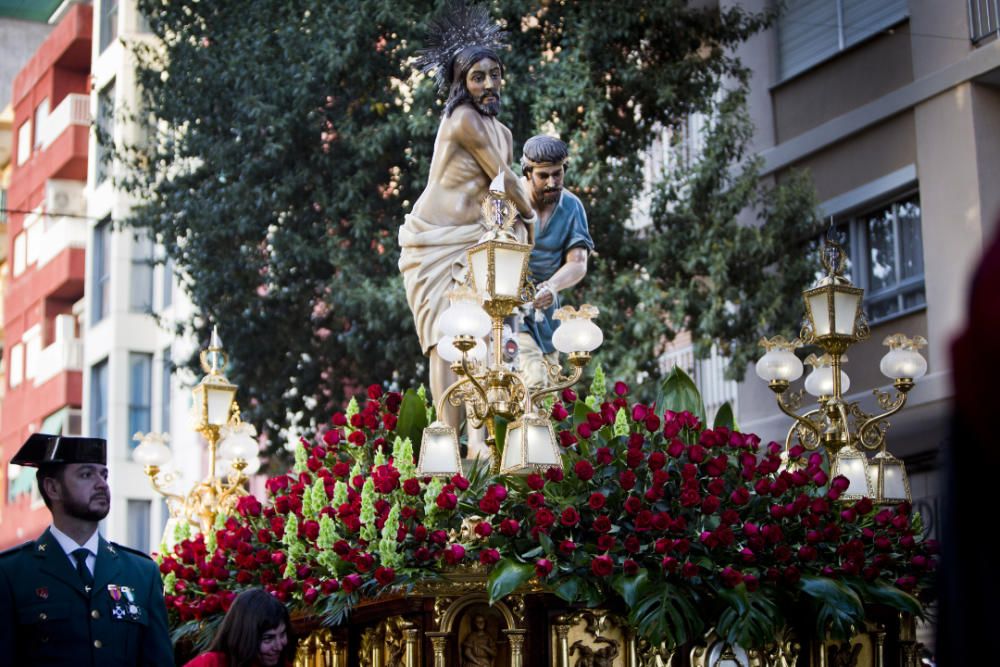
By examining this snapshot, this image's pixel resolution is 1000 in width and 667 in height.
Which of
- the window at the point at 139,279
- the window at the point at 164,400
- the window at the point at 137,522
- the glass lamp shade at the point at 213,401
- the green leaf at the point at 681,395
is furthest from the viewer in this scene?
the window at the point at 139,279

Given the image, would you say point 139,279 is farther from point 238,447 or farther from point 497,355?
point 497,355

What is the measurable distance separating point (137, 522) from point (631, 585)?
1143 inches

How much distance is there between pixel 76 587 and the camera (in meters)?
5.67

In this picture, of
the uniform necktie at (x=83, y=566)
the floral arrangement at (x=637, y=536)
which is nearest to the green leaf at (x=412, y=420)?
the floral arrangement at (x=637, y=536)

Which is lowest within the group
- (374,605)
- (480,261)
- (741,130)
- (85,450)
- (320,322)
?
(374,605)

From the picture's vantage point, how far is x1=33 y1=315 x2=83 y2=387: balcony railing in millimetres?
37156

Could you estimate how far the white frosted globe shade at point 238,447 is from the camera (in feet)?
36.4

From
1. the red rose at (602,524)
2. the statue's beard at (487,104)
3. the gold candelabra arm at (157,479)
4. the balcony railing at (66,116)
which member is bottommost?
the red rose at (602,524)

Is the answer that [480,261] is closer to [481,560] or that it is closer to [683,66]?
[481,560]

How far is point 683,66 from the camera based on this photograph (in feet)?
57.9

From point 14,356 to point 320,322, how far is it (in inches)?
1033

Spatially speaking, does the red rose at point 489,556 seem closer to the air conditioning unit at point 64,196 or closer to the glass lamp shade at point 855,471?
the glass lamp shade at point 855,471

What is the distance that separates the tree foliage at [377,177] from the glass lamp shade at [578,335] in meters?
8.13

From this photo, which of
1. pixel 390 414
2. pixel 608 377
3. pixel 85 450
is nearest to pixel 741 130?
pixel 608 377
